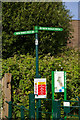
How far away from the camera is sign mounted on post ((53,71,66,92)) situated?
9.18m

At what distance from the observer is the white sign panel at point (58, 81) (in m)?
9.18

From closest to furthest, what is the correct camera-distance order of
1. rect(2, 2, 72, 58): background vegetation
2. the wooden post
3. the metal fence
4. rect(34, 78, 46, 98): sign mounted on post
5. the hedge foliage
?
1. the metal fence
2. rect(34, 78, 46, 98): sign mounted on post
3. the wooden post
4. the hedge foliage
5. rect(2, 2, 72, 58): background vegetation

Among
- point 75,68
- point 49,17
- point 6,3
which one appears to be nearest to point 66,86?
point 75,68

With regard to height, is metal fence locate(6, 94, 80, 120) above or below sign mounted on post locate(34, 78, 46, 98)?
below

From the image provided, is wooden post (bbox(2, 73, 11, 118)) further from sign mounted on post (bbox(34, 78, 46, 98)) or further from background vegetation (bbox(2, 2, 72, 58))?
background vegetation (bbox(2, 2, 72, 58))

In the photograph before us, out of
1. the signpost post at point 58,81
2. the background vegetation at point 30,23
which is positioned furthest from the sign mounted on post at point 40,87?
the background vegetation at point 30,23

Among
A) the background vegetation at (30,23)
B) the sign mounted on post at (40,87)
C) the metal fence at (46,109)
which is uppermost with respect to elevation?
the background vegetation at (30,23)

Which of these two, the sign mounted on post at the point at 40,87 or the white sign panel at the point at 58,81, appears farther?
the white sign panel at the point at 58,81

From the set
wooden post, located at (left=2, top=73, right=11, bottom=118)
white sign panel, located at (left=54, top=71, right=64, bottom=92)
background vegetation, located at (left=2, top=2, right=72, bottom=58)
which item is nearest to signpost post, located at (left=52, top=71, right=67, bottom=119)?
white sign panel, located at (left=54, top=71, right=64, bottom=92)

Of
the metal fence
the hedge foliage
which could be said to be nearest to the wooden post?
the hedge foliage

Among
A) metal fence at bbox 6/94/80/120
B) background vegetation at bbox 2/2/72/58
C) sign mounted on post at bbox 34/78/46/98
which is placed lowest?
metal fence at bbox 6/94/80/120

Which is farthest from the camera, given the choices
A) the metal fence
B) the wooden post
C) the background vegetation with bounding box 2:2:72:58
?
the background vegetation with bounding box 2:2:72:58

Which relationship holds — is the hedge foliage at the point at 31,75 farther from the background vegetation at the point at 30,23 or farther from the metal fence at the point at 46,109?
the background vegetation at the point at 30,23

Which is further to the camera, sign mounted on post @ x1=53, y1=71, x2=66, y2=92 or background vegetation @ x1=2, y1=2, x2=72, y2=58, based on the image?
background vegetation @ x1=2, y1=2, x2=72, y2=58
